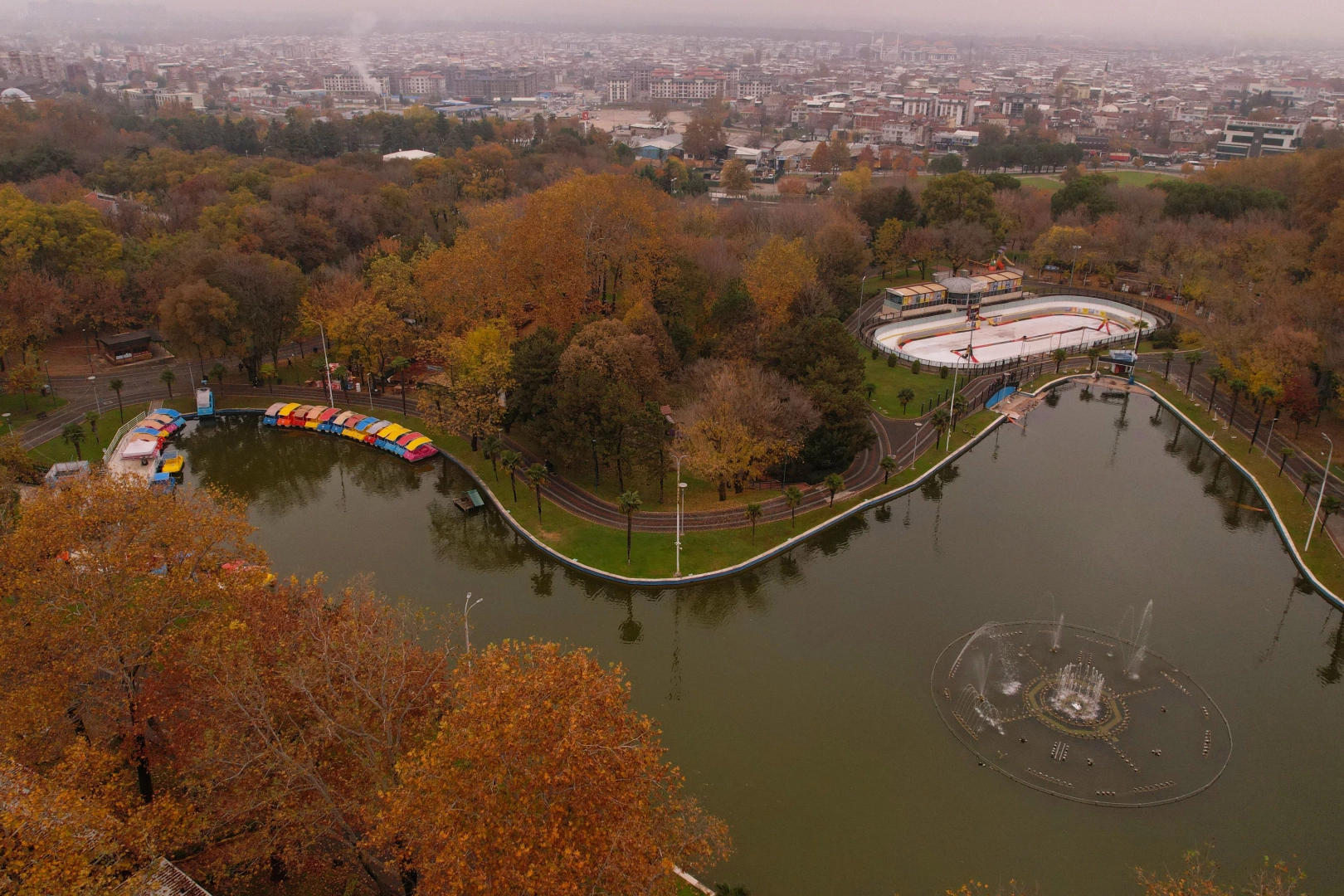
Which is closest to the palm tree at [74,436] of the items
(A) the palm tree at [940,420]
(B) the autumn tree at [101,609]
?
(B) the autumn tree at [101,609]

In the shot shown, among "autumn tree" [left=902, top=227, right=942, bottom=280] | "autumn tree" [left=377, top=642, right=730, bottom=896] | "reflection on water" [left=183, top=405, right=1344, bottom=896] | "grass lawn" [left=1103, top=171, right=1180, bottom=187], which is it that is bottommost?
"reflection on water" [left=183, top=405, right=1344, bottom=896]

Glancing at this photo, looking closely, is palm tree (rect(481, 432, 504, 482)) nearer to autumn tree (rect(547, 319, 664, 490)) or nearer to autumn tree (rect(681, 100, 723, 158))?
autumn tree (rect(547, 319, 664, 490))

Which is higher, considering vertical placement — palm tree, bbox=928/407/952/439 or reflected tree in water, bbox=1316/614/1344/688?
palm tree, bbox=928/407/952/439

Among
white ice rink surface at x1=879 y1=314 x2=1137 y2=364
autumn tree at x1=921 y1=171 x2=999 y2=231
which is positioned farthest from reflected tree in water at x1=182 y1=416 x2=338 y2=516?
autumn tree at x1=921 y1=171 x2=999 y2=231

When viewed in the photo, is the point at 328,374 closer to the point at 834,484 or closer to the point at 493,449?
the point at 493,449

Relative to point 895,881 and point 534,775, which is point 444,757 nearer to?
point 534,775

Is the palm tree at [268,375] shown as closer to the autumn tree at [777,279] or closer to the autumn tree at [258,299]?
the autumn tree at [258,299]
